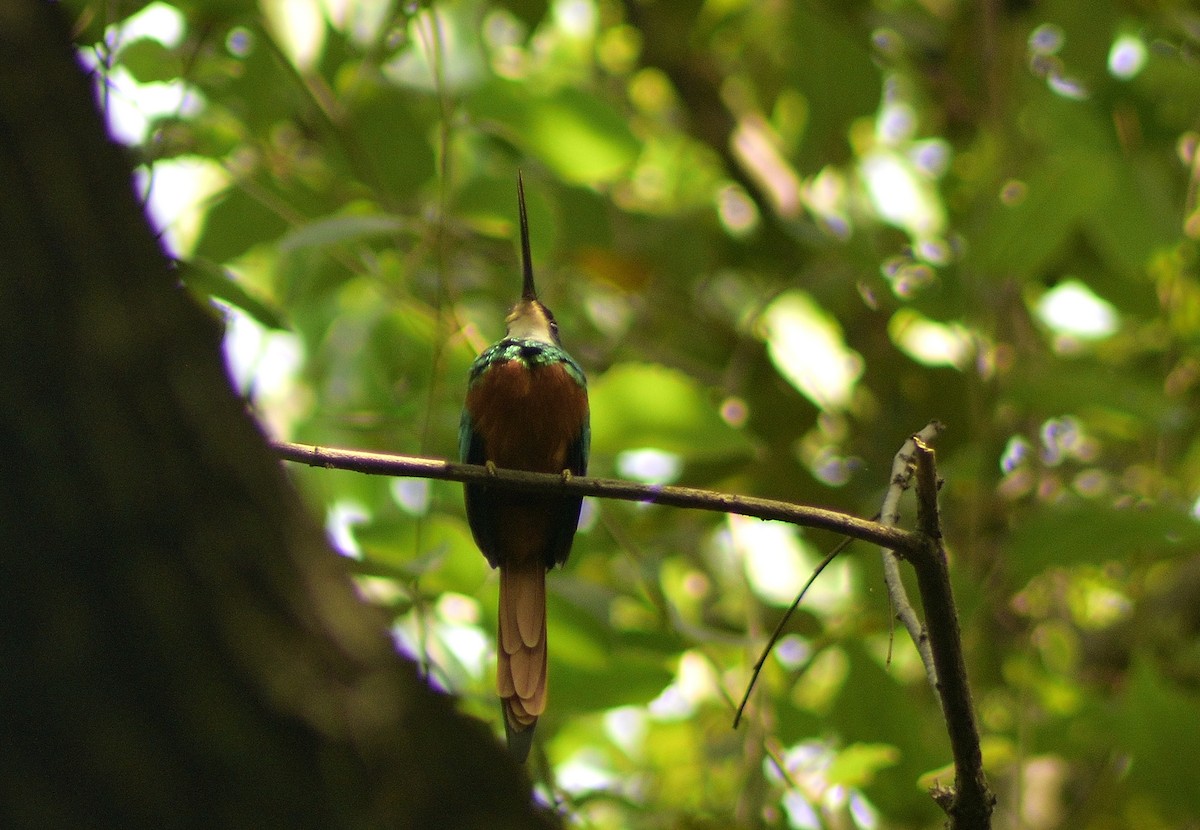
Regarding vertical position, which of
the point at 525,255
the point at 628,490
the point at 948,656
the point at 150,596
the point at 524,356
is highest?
the point at 525,255

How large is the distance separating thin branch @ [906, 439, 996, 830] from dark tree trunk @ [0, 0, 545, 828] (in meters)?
0.69

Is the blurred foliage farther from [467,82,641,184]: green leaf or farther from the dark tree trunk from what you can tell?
the dark tree trunk

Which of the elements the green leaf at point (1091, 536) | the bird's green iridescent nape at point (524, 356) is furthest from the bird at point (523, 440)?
the green leaf at point (1091, 536)

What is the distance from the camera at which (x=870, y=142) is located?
4.41 meters

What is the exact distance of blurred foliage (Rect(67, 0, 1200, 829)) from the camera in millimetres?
2463

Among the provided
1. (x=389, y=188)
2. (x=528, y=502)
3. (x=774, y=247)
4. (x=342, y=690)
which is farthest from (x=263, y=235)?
(x=342, y=690)

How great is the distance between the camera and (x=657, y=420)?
2504 mm

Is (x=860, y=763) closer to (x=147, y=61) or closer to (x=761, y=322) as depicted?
(x=761, y=322)

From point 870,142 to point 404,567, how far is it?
2864 millimetres

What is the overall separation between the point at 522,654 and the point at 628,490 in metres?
0.77

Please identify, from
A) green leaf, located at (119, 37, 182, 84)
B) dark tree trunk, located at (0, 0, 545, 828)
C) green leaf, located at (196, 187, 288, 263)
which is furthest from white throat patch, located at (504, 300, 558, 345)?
dark tree trunk, located at (0, 0, 545, 828)

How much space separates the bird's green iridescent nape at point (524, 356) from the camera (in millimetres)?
2793

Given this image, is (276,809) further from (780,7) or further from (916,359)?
(780,7)

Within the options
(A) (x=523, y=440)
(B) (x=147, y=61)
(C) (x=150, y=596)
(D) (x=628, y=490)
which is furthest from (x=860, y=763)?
(B) (x=147, y=61)
